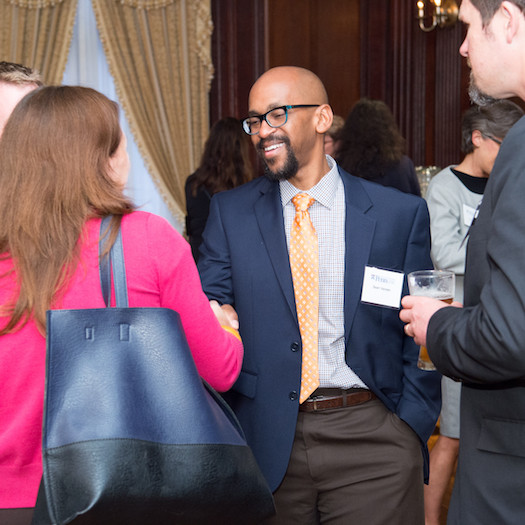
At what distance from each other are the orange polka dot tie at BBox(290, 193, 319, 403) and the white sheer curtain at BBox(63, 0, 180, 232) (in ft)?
13.1

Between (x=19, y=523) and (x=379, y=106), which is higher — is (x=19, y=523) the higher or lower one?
the lower one

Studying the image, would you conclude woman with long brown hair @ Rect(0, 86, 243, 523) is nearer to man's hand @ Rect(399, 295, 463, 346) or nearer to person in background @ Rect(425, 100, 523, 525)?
man's hand @ Rect(399, 295, 463, 346)

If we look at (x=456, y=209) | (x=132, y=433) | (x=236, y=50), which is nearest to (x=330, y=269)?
(x=132, y=433)

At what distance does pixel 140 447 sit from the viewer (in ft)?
3.22

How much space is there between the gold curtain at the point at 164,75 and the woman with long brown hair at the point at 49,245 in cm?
454

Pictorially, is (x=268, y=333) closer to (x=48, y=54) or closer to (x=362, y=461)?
(x=362, y=461)

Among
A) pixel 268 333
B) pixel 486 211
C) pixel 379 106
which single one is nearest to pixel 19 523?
pixel 268 333

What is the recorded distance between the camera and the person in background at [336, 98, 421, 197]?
10.9 ft

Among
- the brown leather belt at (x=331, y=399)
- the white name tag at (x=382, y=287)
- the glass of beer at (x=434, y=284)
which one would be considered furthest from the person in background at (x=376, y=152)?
the glass of beer at (x=434, y=284)

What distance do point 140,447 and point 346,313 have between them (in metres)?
0.83

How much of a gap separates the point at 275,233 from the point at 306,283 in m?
0.17

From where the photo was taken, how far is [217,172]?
3.71m

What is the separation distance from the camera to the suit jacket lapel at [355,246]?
1.68 m

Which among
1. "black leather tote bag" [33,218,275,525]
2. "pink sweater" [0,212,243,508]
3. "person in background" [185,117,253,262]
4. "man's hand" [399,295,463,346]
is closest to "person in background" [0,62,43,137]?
"pink sweater" [0,212,243,508]
